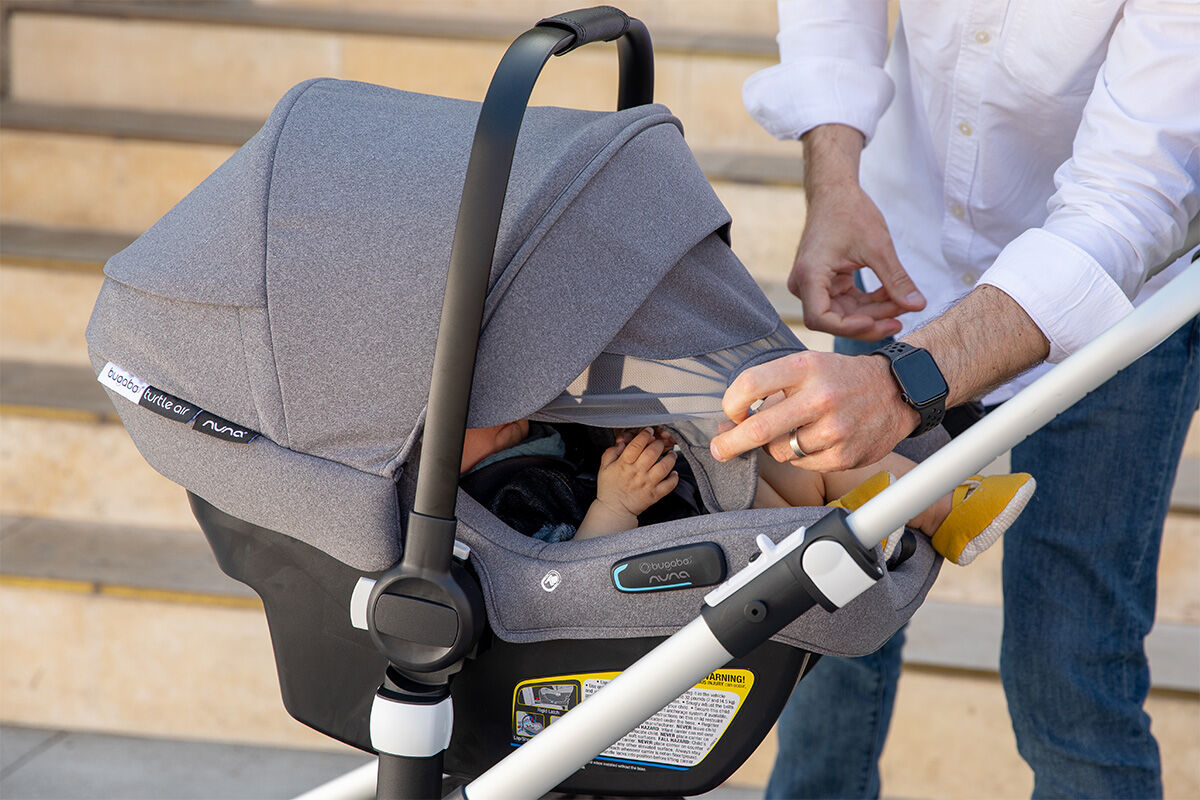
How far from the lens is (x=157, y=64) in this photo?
237 cm

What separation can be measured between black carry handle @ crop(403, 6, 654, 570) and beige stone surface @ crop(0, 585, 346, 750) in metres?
1.28

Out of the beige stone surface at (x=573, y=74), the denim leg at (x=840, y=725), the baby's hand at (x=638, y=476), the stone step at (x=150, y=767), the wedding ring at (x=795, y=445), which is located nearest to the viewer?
the wedding ring at (x=795, y=445)

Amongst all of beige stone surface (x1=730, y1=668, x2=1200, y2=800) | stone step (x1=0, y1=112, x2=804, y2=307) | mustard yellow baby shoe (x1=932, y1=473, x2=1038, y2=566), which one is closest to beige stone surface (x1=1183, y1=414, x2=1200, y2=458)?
beige stone surface (x1=730, y1=668, x2=1200, y2=800)

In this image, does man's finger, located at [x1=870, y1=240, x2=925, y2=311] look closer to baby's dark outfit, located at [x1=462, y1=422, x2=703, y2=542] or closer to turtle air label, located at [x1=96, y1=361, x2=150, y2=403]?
baby's dark outfit, located at [x1=462, y1=422, x2=703, y2=542]

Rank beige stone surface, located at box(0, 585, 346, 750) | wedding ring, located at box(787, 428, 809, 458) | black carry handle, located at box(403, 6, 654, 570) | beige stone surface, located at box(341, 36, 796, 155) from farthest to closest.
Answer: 1. beige stone surface, located at box(341, 36, 796, 155)
2. beige stone surface, located at box(0, 585, 346, 750)
3. wedding ring, located at box(787, 428, 809, 458)
4. black carry handle, located at box(403, 6, 654, 570)

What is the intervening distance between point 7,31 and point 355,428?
80.6 inches

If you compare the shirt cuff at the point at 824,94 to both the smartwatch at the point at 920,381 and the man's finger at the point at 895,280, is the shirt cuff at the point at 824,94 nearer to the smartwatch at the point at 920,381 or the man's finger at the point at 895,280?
the man's finger at the point at 895,280

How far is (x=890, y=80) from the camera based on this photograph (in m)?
1.25

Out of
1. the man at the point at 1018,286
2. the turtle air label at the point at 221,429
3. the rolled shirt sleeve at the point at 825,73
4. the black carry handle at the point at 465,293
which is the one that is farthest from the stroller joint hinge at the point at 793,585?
the rolled shirt sleeve at the point at 825,73

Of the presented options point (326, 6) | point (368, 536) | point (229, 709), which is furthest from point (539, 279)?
point (326, 6)

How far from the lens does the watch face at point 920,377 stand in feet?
2.84

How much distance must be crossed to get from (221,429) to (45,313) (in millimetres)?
1540

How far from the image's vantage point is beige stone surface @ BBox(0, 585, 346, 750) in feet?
6.37

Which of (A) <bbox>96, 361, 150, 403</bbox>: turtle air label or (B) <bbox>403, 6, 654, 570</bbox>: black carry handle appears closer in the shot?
(B) <bbox>403, 6, 654, 570</bbox>: black carry handle
